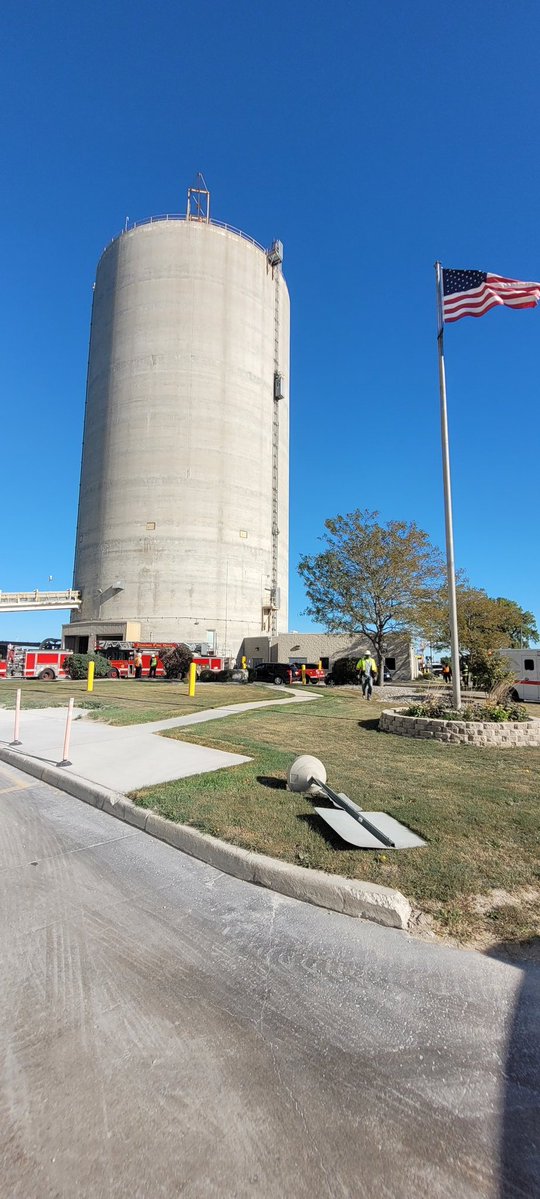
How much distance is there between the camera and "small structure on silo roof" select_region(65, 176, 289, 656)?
49812 mm

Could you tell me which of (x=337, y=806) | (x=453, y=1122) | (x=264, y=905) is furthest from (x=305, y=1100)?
(x=337, y=806)

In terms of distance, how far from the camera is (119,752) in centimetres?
854

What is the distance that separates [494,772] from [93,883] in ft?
18.7

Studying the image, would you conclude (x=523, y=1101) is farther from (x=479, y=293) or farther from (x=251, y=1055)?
Result: (x=479, y=293)

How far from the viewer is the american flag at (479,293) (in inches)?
424

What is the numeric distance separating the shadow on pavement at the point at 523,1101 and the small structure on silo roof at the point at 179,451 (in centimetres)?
4649

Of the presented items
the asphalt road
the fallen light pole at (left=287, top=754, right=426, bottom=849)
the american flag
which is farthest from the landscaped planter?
the american flag

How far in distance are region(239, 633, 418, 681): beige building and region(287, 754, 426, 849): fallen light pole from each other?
123 ft

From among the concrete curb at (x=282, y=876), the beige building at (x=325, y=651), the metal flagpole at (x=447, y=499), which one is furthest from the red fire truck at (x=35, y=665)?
the concrete curb at (x=282, y=876)

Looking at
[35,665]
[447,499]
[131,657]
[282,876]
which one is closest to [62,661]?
[35,665]

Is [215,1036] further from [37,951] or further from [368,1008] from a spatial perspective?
[37,951]

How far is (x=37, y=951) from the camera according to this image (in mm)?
3080

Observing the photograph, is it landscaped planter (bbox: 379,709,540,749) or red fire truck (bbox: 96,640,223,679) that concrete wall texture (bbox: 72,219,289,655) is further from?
landscaped planter (bbox: 379,709,540,749)

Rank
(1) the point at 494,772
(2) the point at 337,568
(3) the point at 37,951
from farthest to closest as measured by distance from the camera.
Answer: (2) the point at 337,568, (1) the point at 494,772, (3) the point at 37,951
